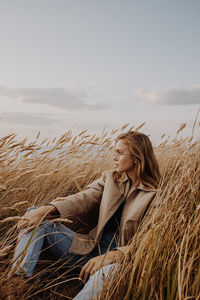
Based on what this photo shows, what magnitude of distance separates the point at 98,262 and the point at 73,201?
646mm

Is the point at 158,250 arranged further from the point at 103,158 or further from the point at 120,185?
the point at 103,158

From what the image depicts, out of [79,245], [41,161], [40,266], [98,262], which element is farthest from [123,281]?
[41,161]

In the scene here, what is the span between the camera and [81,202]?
215 centimetres

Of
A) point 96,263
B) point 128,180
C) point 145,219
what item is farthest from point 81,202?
point 96,263

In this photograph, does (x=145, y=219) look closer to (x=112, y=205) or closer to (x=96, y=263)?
(x=112, y=205)

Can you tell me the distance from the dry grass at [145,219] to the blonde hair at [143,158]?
0.41ft

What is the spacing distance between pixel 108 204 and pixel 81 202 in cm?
21

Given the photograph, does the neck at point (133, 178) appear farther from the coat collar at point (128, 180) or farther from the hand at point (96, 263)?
the hand at point (96, 263)

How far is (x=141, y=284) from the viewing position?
114 cm

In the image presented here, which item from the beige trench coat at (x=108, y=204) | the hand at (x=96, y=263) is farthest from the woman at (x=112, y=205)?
the hand at (x=96, y=263)

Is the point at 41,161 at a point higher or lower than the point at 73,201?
higher

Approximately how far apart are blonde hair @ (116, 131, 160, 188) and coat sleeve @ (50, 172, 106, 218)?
346 millimetres

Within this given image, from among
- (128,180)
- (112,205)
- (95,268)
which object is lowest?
(95,268)

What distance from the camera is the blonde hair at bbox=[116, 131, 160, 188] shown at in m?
2.15
